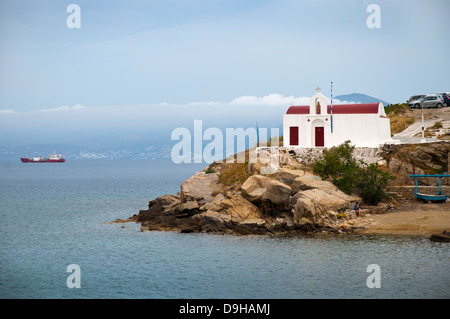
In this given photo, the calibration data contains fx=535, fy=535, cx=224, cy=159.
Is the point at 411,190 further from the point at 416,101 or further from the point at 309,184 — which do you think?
the point at 416,101

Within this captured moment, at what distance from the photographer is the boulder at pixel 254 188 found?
135ft

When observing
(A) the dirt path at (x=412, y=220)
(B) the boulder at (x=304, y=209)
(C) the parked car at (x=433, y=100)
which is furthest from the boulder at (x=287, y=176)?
(C) the parked car at (x=433, y=100)

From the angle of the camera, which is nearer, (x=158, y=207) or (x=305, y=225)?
(x=305, y=225)

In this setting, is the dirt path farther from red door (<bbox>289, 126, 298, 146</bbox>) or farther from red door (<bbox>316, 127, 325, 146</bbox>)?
red door (<bbox>289, 126, 298, 146</bbox>)

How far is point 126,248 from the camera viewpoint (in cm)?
3441

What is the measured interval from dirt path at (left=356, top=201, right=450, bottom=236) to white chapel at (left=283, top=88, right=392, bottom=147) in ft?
35.1

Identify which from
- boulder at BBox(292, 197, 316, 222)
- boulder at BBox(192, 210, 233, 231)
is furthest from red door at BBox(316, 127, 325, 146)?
boulder at BBox(192, 210, 233, 231)

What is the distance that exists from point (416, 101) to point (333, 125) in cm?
2200

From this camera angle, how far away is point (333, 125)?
52.2 m

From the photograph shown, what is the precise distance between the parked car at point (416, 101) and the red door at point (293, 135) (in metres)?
23.3

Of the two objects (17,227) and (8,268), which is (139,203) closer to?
(17,227)

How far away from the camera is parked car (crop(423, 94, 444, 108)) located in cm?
6525

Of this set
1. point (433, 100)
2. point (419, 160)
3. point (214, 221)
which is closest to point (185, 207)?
point (214, 221)

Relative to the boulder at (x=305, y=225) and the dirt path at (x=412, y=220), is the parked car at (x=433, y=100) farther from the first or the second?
the boulder at (x=305, y=225)
